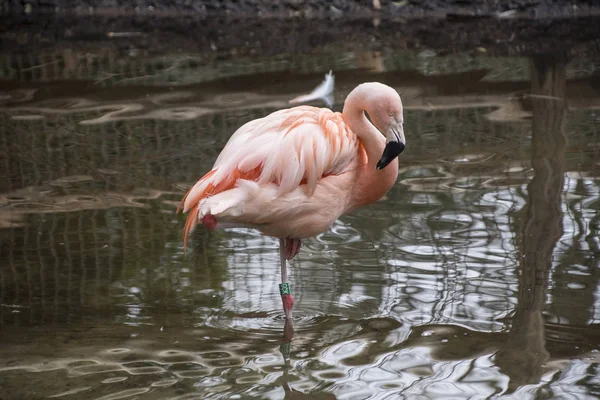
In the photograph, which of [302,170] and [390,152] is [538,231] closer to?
[390,152]

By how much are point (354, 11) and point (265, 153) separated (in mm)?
8627

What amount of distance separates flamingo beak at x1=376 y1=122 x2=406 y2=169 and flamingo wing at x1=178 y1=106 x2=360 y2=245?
21 centimetres

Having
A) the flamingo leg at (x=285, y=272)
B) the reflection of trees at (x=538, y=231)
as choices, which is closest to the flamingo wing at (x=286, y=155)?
the flamingo leg at (x=285, y=272)

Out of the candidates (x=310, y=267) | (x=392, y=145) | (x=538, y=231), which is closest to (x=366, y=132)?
(x=392, y=145)

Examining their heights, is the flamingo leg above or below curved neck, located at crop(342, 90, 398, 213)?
below

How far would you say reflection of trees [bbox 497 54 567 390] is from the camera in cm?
352

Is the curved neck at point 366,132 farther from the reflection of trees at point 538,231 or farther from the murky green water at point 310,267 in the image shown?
the reflection of trees at point 538,231

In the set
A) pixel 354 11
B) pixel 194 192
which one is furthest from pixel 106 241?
pixel 354 11

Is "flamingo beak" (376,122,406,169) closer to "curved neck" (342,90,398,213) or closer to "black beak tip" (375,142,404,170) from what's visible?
"black beak tip" (375,142,404,170)

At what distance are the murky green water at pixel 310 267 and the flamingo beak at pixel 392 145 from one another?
79cm

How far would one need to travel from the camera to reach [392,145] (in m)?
3.49

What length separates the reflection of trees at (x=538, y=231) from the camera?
352 centimetres

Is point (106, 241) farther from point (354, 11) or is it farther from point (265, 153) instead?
point (354, 11)

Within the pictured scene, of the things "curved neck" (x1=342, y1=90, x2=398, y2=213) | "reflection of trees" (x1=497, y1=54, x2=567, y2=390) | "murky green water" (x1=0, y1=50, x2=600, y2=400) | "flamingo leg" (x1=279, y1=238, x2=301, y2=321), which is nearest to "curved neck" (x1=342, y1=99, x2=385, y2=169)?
"curved neck" (x1=342, y1=90, x2=398, y2=213)
